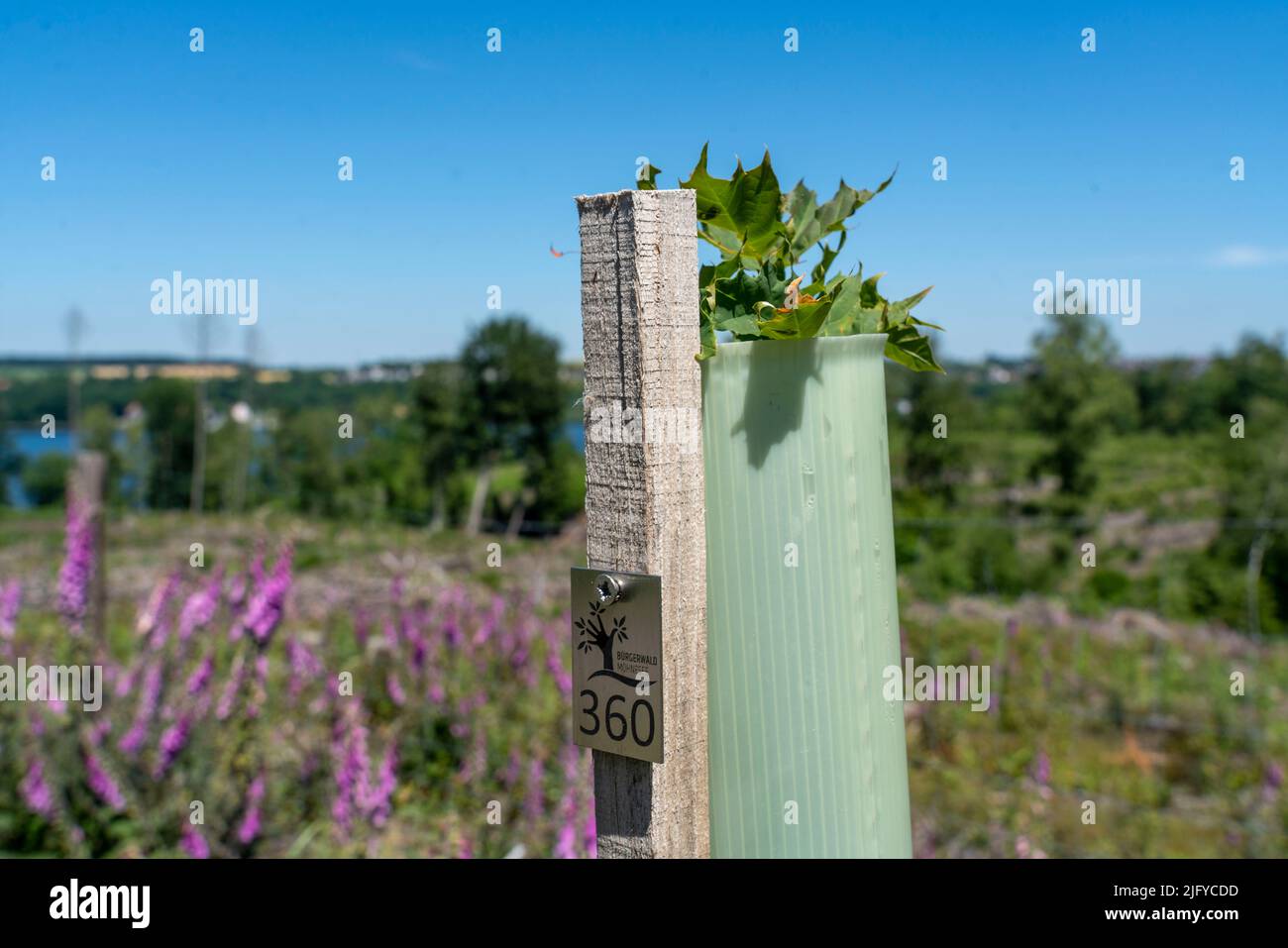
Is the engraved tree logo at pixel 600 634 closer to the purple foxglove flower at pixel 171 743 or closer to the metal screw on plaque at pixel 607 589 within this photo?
the metal screw on plaque at pixel 607 589

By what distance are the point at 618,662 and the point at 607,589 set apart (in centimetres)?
10

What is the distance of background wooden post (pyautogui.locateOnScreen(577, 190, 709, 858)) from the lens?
47.9 inches

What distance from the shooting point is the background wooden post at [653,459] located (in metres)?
1.22

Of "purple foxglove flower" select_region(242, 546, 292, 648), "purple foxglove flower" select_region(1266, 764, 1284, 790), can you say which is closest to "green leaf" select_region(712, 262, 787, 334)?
"purple foxglove flower" select_region(242, 546, 292, 648)

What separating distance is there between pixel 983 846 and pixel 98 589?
3976 mm

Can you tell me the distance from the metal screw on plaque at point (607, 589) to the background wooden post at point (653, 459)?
0.07ft

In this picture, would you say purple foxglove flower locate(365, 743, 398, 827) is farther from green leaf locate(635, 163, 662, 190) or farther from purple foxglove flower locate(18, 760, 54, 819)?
green leaf locate(635, 163, 662, 190)

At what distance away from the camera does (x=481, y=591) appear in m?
6.88

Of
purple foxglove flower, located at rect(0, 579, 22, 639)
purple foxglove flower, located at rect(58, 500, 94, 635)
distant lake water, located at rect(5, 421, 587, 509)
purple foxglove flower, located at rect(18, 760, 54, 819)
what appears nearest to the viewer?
purple foxglove flower, located at rect(18, 760, 54, 819)

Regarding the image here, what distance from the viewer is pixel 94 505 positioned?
422cm

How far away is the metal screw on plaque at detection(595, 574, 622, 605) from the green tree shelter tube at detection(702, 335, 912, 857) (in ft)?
0.43

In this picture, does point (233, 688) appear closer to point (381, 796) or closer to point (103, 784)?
point (381, 796)
